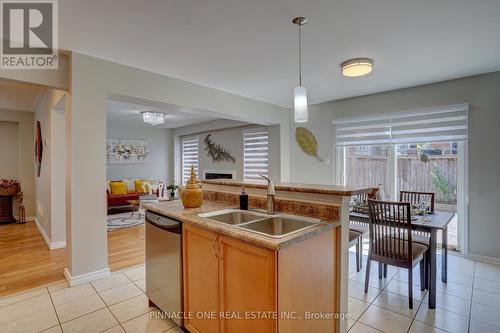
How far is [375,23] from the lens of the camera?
2.18 m

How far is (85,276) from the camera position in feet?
9.01

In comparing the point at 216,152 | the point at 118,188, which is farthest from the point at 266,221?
the point at 118,188

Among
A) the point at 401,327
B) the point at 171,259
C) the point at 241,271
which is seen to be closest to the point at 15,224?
the point at 171,259

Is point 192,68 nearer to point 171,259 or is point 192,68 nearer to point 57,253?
point 171,259

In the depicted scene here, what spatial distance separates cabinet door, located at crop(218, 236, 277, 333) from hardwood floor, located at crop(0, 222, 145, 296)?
221 centimetres

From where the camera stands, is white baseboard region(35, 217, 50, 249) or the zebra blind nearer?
the zebra blind

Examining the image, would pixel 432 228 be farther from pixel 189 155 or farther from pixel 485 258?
pixel 189 155

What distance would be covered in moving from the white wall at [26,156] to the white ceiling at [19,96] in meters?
0.23

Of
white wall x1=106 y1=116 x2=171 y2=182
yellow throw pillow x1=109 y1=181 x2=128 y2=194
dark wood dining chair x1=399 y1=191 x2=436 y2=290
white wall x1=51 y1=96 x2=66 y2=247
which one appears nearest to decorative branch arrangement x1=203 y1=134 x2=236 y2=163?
white wall x1=106 y1=116 x2=171 y2=182

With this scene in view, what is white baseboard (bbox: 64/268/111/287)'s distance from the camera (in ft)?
8.78

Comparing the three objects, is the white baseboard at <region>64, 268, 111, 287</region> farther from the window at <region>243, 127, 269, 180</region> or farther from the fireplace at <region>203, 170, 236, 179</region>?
the fireplace at <region>203, 170, 236, 179</region>

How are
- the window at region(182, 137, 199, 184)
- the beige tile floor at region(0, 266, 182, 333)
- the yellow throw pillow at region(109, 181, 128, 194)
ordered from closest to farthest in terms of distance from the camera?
the beige tile floor at region(0, 266, 182, 333) → the yellow throw pillow at region(109, 181, 128, 194) → the window at region(182, 137, 199, 184)

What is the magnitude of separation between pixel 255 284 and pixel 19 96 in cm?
521

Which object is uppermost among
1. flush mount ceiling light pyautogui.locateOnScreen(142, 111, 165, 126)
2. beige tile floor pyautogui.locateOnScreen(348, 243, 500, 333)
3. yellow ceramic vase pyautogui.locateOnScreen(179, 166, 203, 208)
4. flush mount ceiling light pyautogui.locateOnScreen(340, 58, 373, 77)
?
flush mount ceiling light pyautogui.locateOnScreen(340, 58, 373, 77)
